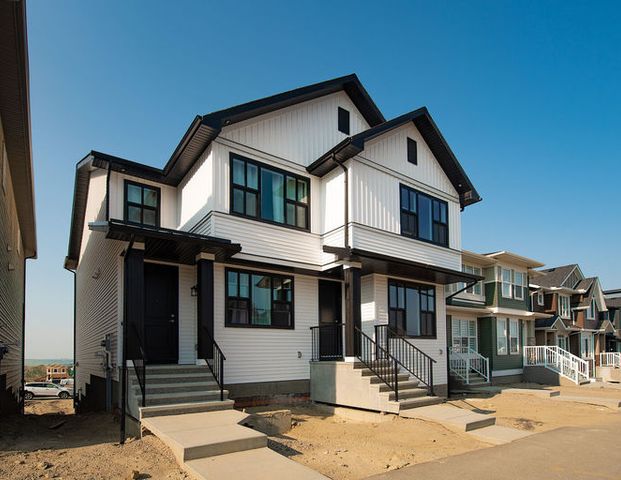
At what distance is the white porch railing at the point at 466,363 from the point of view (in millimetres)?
19927

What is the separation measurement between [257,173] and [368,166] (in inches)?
127

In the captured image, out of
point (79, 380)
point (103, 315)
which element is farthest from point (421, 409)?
point (79, 380)

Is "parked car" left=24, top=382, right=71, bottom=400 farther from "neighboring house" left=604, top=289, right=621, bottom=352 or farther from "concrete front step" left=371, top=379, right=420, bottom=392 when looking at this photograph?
"neighboring house" left=604, top=289, right=621, bottom=352

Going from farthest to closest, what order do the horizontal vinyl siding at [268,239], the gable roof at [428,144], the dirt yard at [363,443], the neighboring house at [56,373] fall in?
1. the neighboring house at [56,373]
2. the gable roof at [428,144]
3. the horizontal vinyl siding at [268,239]
4. the dirt yard at [363,443]

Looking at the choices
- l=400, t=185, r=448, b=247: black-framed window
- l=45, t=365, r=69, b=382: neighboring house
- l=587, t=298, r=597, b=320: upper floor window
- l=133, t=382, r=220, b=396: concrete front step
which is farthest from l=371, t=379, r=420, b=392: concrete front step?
l=45, t=365, r=69, b=382: neighboring house

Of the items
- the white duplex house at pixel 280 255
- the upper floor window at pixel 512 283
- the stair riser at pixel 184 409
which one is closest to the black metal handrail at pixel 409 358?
the white duplex house at pixel 280 255

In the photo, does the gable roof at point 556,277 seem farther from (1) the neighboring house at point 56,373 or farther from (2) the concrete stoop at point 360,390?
(1) the neighboring house at point 56,373

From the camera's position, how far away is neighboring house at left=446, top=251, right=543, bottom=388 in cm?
2170

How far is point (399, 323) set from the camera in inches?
581

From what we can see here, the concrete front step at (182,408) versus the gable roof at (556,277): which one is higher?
the gable roof at (556,277)

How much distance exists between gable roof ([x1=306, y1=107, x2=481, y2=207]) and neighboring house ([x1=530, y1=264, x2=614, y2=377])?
15.3m

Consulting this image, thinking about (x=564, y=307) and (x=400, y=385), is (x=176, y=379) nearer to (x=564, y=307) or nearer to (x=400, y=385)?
(x=400, y=385)

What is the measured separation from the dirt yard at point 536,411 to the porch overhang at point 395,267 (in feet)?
12.3

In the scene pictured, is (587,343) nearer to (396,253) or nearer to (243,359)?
(396,253)
